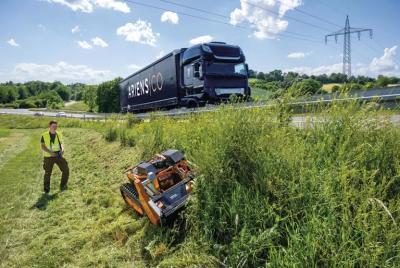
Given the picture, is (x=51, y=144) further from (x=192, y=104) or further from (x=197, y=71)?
(x=192, y=104)

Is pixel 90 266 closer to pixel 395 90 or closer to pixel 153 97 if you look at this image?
pixel 395 90

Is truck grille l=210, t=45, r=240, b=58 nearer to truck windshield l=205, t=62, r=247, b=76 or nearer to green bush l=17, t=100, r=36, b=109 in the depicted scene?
truck windshield l=205, t=62, r=247, b=76

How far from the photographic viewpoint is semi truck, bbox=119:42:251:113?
42.3 ft

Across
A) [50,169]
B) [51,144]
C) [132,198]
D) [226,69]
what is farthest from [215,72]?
[132,198]

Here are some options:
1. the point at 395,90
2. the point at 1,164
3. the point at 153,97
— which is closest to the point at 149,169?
the point at 395,90

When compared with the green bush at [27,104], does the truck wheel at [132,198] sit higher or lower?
lower

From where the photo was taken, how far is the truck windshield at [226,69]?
1288 centimetres

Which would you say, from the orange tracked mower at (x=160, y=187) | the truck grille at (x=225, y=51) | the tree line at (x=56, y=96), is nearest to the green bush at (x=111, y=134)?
the truck grille at (x=225, y=51)

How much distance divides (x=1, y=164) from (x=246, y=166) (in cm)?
1271

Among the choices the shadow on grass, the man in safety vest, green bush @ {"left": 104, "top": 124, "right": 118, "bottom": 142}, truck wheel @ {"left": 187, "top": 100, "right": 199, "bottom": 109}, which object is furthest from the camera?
truck wheel @ {"left": 187, "top": 100, "right": 199, "bottom": 109}

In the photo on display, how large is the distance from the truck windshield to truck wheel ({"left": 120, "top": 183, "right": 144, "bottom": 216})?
8.06 metres

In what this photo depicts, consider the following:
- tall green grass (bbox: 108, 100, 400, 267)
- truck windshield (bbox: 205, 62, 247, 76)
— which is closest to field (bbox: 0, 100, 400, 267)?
tall green grass (bbox: 108, 100, 400, 267)

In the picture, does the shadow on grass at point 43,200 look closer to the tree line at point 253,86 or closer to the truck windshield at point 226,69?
the tree line at point 253,86

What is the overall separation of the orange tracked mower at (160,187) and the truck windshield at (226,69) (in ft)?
25.6
